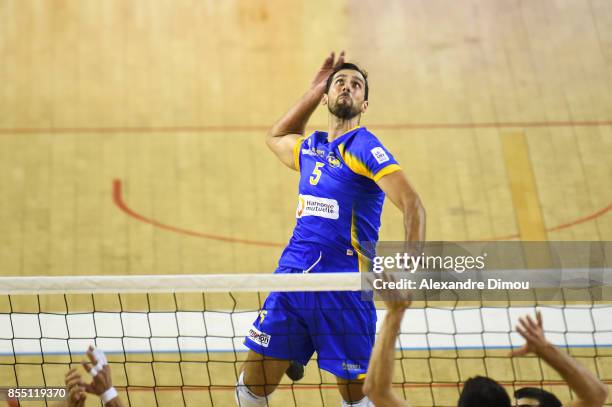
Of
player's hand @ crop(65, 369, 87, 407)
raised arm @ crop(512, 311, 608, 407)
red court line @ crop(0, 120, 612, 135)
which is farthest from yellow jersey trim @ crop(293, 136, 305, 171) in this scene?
red court line @ crop(0, 120, 612, 135)

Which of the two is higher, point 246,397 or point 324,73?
point 324,73

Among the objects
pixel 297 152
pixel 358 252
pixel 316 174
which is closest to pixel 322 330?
pixel 358 252

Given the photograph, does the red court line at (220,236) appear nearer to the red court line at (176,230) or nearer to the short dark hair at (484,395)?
the red court line at (176,230)

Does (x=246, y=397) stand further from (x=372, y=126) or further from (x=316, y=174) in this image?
(x=372, y=126)

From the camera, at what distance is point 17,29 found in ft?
40.9

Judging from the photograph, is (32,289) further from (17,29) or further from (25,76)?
(17,29)

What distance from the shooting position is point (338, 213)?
6.02 meters

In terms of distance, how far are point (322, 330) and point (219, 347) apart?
103 inches

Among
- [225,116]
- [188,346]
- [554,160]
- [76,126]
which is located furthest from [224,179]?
[554,160]

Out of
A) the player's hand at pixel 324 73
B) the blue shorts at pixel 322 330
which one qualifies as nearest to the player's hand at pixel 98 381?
the blue shorts at pixel 322 330

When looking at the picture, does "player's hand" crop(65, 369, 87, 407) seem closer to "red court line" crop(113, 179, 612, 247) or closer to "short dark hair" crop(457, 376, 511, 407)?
"short dark hair" crop(457, 376, 511, 407)

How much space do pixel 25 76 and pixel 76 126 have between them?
122 cm

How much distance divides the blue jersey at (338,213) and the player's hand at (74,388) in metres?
2.02

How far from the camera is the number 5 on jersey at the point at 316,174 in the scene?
613 centimetres
